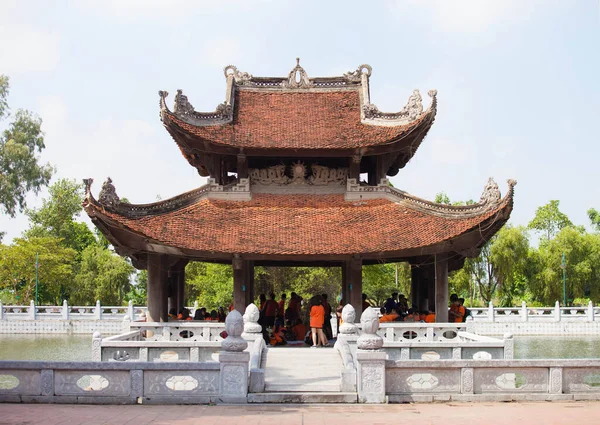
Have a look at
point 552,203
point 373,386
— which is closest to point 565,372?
point 373,386

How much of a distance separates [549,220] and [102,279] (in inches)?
1521

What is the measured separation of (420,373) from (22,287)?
5194 centimetres

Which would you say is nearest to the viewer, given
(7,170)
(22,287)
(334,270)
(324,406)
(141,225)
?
(324,406)

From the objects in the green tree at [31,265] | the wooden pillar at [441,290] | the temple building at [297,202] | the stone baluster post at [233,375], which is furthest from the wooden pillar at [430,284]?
the green tree at [31,265]

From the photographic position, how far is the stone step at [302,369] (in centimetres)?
1350

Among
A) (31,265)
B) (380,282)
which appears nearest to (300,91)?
(380,282)

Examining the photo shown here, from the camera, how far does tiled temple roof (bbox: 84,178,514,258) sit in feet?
64.4

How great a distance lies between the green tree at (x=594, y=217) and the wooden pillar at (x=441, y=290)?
55.5 metres

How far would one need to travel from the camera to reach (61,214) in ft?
220

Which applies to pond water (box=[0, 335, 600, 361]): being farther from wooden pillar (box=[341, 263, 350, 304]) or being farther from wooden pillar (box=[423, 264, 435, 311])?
wooden pillar (box=[341, 263, 350, 304])

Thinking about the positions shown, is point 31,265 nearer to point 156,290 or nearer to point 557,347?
point 156,290

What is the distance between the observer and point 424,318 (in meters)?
21.5

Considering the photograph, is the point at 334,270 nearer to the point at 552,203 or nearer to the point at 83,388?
the point at 552,203

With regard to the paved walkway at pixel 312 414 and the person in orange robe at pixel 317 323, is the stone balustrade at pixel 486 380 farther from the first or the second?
the person in orange robe at pixel 317 323
